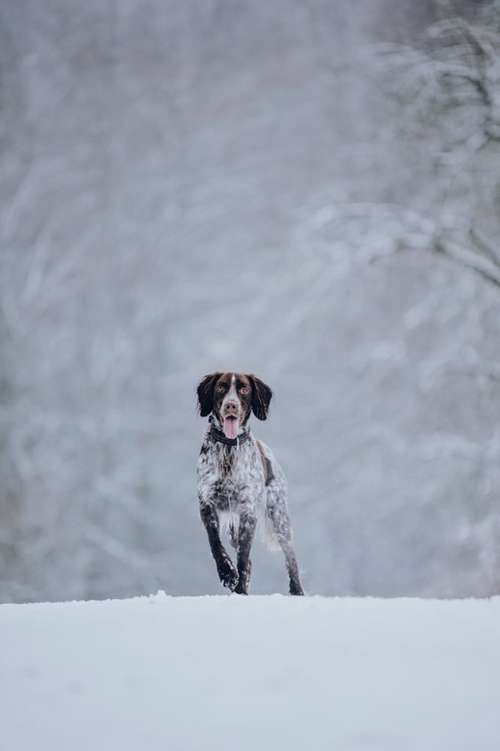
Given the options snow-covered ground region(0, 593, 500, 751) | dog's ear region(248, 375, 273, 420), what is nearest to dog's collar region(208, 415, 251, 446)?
dog's ear region(248, 375, 273, 420)

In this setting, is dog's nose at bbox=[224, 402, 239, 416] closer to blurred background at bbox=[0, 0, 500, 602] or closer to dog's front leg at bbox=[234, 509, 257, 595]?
dog's front leg at bbox=[234, 509, 257, 595]

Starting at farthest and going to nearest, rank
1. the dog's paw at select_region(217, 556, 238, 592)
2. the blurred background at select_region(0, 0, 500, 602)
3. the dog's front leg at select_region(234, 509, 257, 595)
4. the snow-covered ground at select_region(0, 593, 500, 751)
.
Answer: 1. the blurred background at select_region(0, 0, 500, 602)
2. the dog's front leg at select_region(234, 509, 257, 595)
3. the dog's paw at select_region(217, 556, 238, 592)
4. the snow-covered ground at select_region(0, 593, 500, 751)

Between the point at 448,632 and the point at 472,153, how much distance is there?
322 centimetres

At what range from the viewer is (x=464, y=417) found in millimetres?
13680

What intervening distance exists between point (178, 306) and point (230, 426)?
28.8 feet

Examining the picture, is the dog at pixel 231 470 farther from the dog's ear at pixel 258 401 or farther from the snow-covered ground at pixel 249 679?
the snow-covered ground at pixel 249 679

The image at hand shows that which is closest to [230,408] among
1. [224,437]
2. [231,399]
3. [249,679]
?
[231,399]

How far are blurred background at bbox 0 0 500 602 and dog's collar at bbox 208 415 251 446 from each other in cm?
482

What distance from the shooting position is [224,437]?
514 cm

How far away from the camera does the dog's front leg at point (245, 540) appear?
5078mm

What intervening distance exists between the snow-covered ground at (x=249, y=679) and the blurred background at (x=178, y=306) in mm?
6125

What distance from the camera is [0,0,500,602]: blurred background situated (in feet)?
40.4

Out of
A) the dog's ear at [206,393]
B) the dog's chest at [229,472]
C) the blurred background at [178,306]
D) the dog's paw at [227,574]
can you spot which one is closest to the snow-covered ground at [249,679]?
the dog's paw at [227,574]

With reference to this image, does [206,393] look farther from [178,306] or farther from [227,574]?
[178,306]
